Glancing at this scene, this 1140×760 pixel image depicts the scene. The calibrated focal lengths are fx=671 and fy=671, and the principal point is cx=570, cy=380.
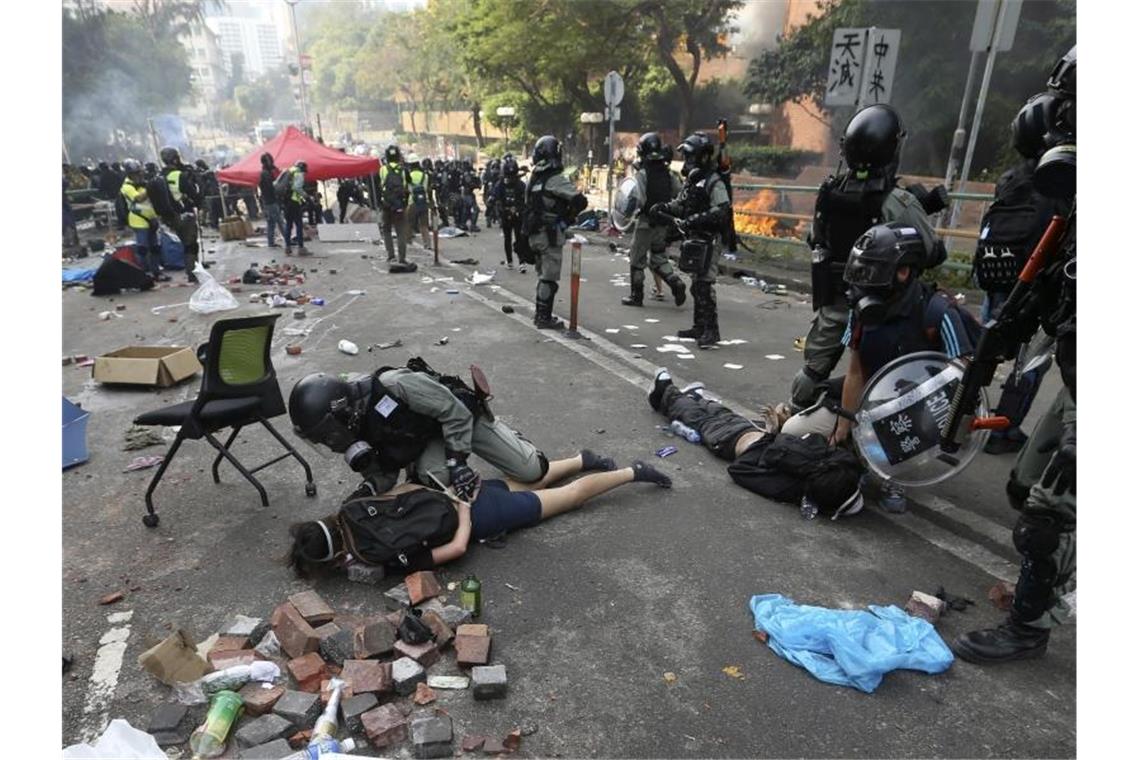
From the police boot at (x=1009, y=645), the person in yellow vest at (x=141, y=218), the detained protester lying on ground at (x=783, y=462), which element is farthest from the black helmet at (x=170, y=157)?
the police boot at (x=1009, y=645)

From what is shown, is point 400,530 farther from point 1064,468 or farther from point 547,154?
point 547,154

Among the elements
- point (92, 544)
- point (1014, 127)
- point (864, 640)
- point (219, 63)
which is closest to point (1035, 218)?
point (1014, 127)

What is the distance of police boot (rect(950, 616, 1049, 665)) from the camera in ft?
8.44

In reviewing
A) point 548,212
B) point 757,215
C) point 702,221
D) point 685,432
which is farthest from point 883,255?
point 757,215

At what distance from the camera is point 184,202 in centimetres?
1077

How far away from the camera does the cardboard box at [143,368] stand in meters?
5.74

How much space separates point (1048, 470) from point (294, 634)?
113 inches

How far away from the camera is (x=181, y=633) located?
257 cm

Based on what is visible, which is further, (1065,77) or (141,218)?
(141,218)

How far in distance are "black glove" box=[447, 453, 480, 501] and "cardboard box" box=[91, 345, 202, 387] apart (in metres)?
3.80

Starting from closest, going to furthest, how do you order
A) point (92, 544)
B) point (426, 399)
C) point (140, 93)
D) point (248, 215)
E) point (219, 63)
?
point (426, 399) < point (92, 544) < point (248, 215) < point (140, 93) < point (219, 63)

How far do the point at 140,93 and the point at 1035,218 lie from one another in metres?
48.5

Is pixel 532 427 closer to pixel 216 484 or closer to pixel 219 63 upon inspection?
pixel 216 484

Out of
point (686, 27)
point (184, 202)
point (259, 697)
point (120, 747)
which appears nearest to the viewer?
point (120, 747)
